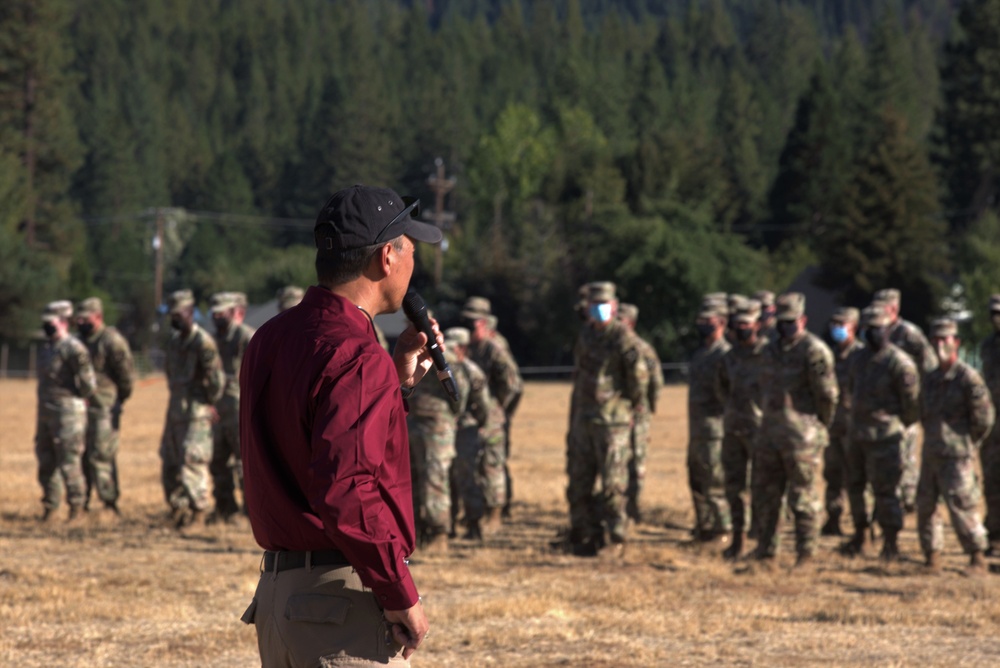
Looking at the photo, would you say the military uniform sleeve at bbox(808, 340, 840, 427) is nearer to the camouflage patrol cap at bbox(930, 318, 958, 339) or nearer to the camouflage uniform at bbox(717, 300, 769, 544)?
the camouflage uniform at bbox(717, 300, 769, 544)

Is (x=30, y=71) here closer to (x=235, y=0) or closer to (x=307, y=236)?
(x=307, y=236)

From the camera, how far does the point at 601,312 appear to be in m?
12.0

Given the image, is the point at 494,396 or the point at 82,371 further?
the point at 494,396

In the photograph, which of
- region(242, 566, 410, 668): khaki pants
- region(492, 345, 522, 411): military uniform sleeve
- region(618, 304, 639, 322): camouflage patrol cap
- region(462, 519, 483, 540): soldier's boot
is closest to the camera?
region(242, 566, 410, 668): khaki pants

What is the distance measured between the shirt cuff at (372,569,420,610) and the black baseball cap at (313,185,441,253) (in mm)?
974

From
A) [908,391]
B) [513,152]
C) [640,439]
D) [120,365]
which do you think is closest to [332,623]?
[908,391]

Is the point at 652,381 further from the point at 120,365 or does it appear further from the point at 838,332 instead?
the point at 120,365

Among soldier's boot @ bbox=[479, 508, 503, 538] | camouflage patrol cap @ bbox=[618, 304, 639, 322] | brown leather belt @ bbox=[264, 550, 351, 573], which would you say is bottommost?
soldier's boot @ bbox=[479, 508, 503, 538]

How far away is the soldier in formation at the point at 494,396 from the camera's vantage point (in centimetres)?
1377

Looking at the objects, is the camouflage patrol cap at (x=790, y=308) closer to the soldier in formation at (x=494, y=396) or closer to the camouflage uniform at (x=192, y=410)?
the soldier in formation at (x=494, y=396)

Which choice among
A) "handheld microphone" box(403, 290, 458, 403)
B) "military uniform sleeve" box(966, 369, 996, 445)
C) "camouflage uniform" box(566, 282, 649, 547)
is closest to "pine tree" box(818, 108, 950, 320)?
"camouflage uniform" box(566, 282, 649, 547)

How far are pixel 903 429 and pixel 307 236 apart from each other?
4178 inches

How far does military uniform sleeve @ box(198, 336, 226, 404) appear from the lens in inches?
521

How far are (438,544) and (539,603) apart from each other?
8.98ft
